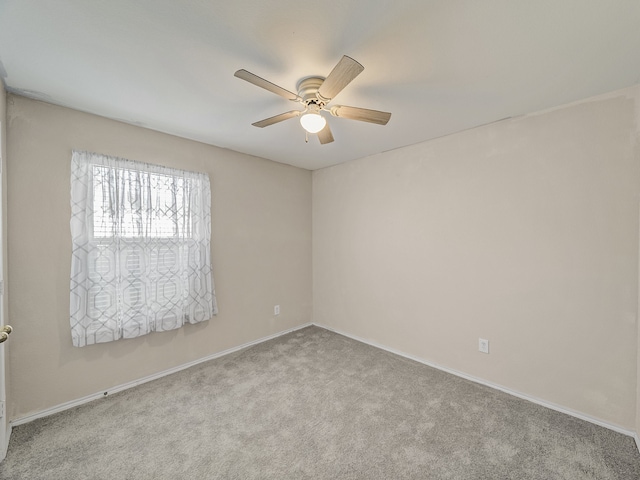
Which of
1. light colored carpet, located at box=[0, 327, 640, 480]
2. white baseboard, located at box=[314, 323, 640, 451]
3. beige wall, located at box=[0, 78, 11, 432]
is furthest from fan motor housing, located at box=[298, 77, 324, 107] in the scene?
white baseboard, located at box=[314, 323, 640, 451]

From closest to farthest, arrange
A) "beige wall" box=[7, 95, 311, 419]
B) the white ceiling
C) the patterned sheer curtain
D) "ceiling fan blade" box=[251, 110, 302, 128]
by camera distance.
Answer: the white ceiling < "ceiling fan blade" box=[251, 110, 302, 128] < "beige wall" box=[7, 95, 311, 419] < the patterned sheer curtain

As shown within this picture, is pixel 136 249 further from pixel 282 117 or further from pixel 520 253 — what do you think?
pixel 520 253

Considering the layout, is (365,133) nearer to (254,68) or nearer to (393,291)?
(254,68)

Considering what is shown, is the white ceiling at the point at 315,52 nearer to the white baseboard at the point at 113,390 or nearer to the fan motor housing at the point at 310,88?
the fan motor housing at the point at 310,88

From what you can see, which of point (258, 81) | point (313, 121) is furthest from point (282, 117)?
point (258, 81)

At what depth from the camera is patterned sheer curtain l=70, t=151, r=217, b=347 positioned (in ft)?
6.81

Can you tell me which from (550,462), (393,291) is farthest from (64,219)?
(550,462)

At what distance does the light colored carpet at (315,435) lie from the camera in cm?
151

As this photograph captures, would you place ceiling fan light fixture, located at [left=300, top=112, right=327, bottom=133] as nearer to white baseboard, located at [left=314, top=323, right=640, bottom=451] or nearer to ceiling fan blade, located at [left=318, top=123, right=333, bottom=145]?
ceiling fan blade, located at [left=318, top=123, right=333, bottom=145]

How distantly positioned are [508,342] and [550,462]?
2.83ft

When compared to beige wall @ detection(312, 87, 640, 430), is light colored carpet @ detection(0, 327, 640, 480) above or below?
below

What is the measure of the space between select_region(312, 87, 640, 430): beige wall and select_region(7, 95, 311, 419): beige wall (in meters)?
1.28

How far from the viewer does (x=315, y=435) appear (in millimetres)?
1774

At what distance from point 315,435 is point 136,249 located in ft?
6.65
